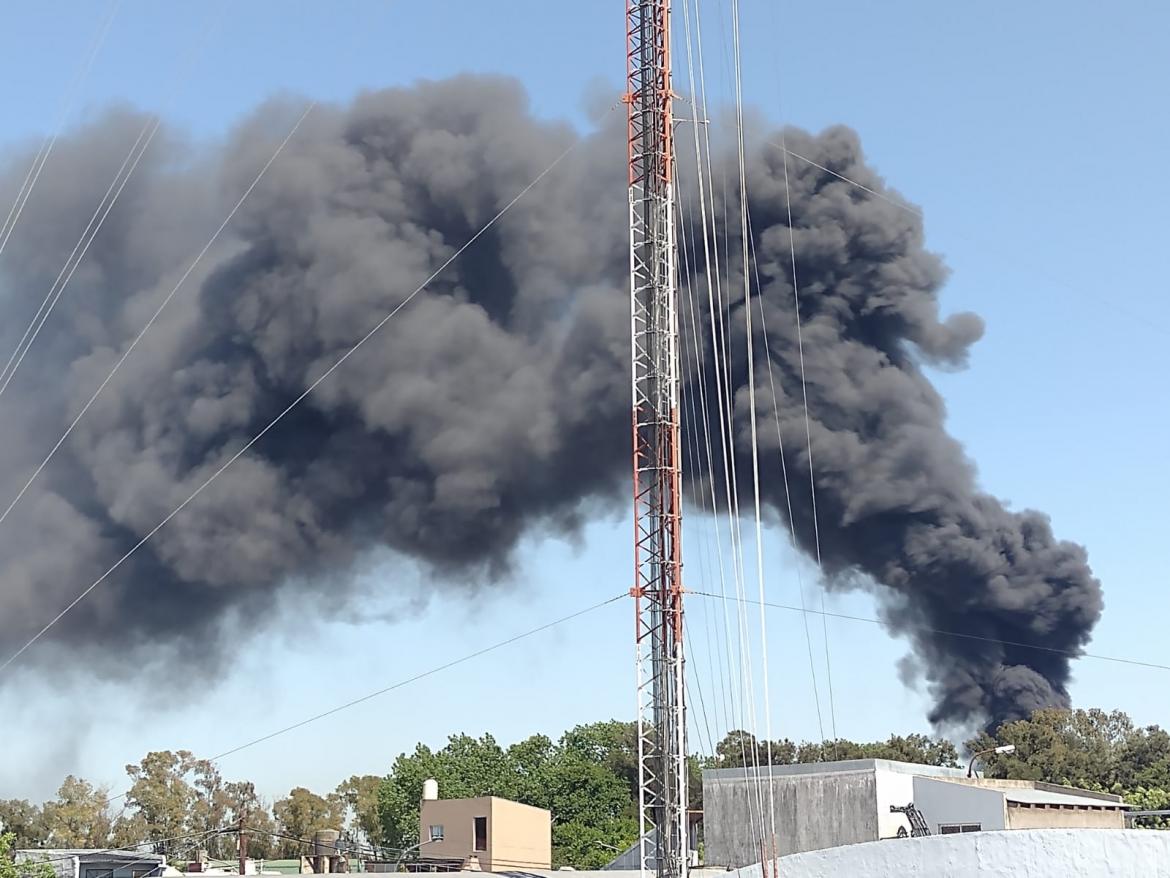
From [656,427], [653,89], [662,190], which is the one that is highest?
[653,89]

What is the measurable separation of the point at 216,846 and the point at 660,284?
75.4 meters

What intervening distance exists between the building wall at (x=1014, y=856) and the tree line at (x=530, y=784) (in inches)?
2338

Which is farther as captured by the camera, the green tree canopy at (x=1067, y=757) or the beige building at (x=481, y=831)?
the green tree canopy at (x=1067, y=757)

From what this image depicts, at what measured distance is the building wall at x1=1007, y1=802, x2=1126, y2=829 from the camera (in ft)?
131

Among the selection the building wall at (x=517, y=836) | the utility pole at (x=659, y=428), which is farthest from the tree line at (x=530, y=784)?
the utility pole at (x=659, y=428)

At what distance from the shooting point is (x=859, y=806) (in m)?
43.8

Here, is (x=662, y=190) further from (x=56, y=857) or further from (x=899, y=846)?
(x=56, y=857)

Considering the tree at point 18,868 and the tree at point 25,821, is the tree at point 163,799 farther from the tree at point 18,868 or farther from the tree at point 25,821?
the tree at point 18,868

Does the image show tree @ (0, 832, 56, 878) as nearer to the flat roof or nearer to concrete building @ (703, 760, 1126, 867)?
concrete building @ (703, 760, 1126, 867)

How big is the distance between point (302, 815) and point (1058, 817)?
7533 centimetres

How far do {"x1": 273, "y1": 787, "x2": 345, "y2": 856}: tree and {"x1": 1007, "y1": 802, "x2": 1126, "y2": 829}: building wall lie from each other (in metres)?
72.4

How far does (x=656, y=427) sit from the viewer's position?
132 ft

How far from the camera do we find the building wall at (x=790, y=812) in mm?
43844

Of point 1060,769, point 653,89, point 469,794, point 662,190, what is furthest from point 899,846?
point 469,794
